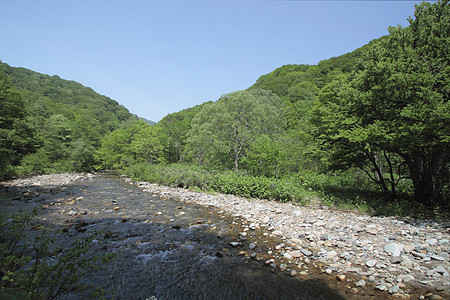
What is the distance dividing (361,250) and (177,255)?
5.61 metres

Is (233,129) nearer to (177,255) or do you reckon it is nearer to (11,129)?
(177,255)

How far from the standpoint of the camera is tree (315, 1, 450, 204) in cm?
850

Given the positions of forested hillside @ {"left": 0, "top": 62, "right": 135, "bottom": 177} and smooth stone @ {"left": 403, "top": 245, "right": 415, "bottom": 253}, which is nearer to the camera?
smooth stone @ {"left": 403, "top": 245, "right": 415, "bottom": 253}

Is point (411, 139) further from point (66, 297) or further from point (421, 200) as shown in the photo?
point (66, 297)

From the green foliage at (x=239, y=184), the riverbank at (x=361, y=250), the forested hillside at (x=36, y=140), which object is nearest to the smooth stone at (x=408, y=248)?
the riverbank at (x=361, y=250)

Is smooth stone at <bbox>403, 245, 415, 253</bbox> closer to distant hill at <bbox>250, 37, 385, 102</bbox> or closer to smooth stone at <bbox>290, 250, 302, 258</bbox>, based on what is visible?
smooth stone at <bbox>290, 250, 302, 258</bbox>

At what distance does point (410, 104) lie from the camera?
29.7 ft

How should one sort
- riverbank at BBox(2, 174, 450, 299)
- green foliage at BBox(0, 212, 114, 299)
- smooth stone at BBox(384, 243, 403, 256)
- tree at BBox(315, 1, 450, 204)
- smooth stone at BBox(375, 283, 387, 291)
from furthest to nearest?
tree at BBox(315, 1, 450, 204) < smooth stone at BBox(384, 243, 403, 256) < riverbank at BBox(2, 174, 450, 299) < smooth stone at BBox(375, 283, 387, 291) < green foliage at BBox(0, 212, 114, 299)

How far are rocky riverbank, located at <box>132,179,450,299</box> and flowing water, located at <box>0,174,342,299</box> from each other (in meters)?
0.54

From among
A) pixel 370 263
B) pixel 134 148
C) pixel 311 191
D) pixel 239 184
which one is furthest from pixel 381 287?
pixel 134 148

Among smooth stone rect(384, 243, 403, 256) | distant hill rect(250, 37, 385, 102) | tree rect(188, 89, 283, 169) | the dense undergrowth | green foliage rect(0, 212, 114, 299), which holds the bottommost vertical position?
the dense undergrowth

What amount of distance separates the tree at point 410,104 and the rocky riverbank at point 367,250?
3523 millimetres

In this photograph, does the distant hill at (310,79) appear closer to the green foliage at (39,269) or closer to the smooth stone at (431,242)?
the smooth stone at (431,242)

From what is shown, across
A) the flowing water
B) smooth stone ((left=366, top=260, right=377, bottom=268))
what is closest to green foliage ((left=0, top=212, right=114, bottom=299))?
the flowing water
